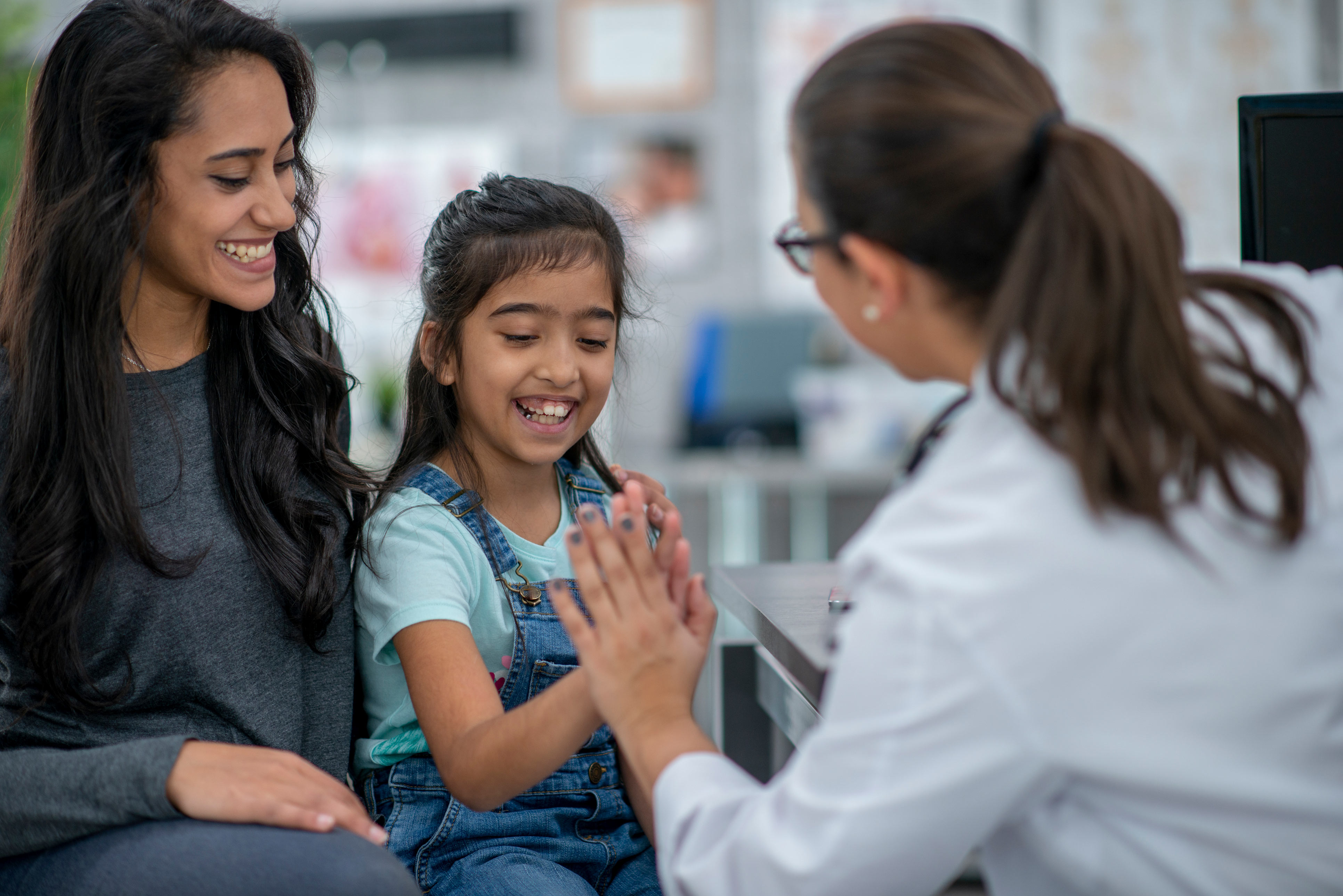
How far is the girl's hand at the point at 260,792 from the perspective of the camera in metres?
0.87

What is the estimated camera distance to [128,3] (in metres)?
1.04

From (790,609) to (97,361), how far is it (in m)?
0.65

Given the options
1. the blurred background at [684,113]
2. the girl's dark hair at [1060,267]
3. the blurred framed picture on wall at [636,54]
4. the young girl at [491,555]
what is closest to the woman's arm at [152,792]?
Result: the young girl at [491,555]

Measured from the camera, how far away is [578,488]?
4.34 feet

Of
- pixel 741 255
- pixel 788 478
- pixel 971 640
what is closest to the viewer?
pixel 971 640

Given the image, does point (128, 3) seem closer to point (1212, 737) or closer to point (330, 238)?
point (1212, 737)

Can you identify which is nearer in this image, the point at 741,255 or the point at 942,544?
the point at 942,544

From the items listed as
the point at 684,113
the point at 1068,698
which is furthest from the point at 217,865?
the point at 684,113

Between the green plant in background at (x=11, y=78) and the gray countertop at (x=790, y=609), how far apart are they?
147cm

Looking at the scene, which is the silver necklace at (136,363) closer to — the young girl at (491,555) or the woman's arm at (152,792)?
the young girl at (491,555)

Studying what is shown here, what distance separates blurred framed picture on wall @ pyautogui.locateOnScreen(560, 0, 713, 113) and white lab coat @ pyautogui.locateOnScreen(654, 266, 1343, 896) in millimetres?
3966

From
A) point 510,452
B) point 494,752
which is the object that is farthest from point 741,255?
point 494,752

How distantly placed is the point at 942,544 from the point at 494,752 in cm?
Answer: 46

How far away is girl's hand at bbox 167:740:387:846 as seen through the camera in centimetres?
87
